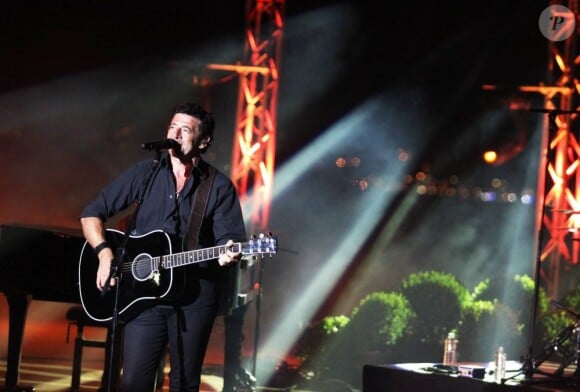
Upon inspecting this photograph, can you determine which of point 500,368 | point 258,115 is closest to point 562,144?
point 258,115

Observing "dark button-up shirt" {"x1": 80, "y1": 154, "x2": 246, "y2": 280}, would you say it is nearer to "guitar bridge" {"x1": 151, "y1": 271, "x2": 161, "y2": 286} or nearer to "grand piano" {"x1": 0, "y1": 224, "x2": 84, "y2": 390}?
"guitar bridge" {"x1": 151, "y1": 271, "x2": 161, "y2": 286}

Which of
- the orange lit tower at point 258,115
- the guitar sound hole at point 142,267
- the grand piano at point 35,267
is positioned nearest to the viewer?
the guitar sound hole at point 142,267

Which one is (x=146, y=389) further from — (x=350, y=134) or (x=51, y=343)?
(x=350, y=134)

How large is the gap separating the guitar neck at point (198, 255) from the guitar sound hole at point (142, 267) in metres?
0.13

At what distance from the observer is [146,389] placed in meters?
4.40

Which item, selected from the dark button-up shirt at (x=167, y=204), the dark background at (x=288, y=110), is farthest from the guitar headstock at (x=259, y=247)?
the dark background at (x=288, y=110)

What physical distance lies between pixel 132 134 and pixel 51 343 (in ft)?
24.8

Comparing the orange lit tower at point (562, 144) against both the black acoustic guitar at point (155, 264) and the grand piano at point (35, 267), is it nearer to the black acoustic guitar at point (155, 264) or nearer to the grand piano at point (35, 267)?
the grand piano at point (35, 267)

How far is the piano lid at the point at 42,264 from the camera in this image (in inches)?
262

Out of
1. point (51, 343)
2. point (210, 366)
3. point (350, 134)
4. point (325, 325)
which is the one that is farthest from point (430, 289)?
point (350, 134)

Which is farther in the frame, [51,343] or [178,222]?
[51,343]

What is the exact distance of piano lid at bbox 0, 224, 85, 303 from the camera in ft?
21.8

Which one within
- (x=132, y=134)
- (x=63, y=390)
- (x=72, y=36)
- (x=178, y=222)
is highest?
(x=72, y=36)

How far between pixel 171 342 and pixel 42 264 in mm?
2602
